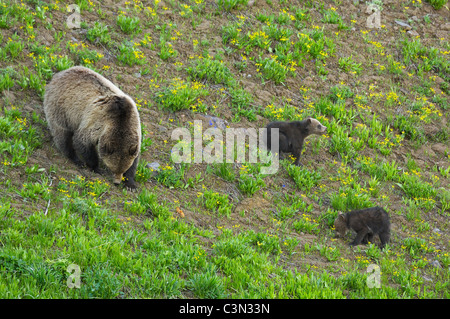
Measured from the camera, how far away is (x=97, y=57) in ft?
34.4

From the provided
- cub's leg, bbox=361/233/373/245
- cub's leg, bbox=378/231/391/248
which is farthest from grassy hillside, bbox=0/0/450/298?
cub's leg, bbox=361/233/373/245

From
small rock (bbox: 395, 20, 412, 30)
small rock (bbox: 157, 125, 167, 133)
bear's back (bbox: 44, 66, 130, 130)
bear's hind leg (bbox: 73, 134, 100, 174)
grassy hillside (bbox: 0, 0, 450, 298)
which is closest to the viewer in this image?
grassy hillside (bbox: 0, 0, 450, 298)

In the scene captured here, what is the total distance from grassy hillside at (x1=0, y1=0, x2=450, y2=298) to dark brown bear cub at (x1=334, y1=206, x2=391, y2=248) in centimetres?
19

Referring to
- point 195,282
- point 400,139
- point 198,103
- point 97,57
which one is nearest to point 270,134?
point 198,103

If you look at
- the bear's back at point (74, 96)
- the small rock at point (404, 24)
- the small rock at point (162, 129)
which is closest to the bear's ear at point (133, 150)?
the bear's back at point (74, 96)

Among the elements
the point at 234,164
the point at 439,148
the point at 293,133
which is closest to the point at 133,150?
the point at 234,164

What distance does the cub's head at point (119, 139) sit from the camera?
8.12m

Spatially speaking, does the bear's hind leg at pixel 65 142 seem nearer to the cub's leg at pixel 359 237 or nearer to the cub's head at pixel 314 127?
the cub's head at pixel 314 127

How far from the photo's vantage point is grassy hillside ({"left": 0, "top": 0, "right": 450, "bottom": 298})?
636 centimetres

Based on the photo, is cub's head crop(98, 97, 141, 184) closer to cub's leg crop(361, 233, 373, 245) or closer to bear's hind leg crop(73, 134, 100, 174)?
bear's hind leg crop(73, 134, 100, 174)

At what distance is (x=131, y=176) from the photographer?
8.35m

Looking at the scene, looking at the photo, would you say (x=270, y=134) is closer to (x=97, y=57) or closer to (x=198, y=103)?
(x=198, y=103)

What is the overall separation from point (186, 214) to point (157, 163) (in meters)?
1.41

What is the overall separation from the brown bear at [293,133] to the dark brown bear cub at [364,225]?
1902mm
